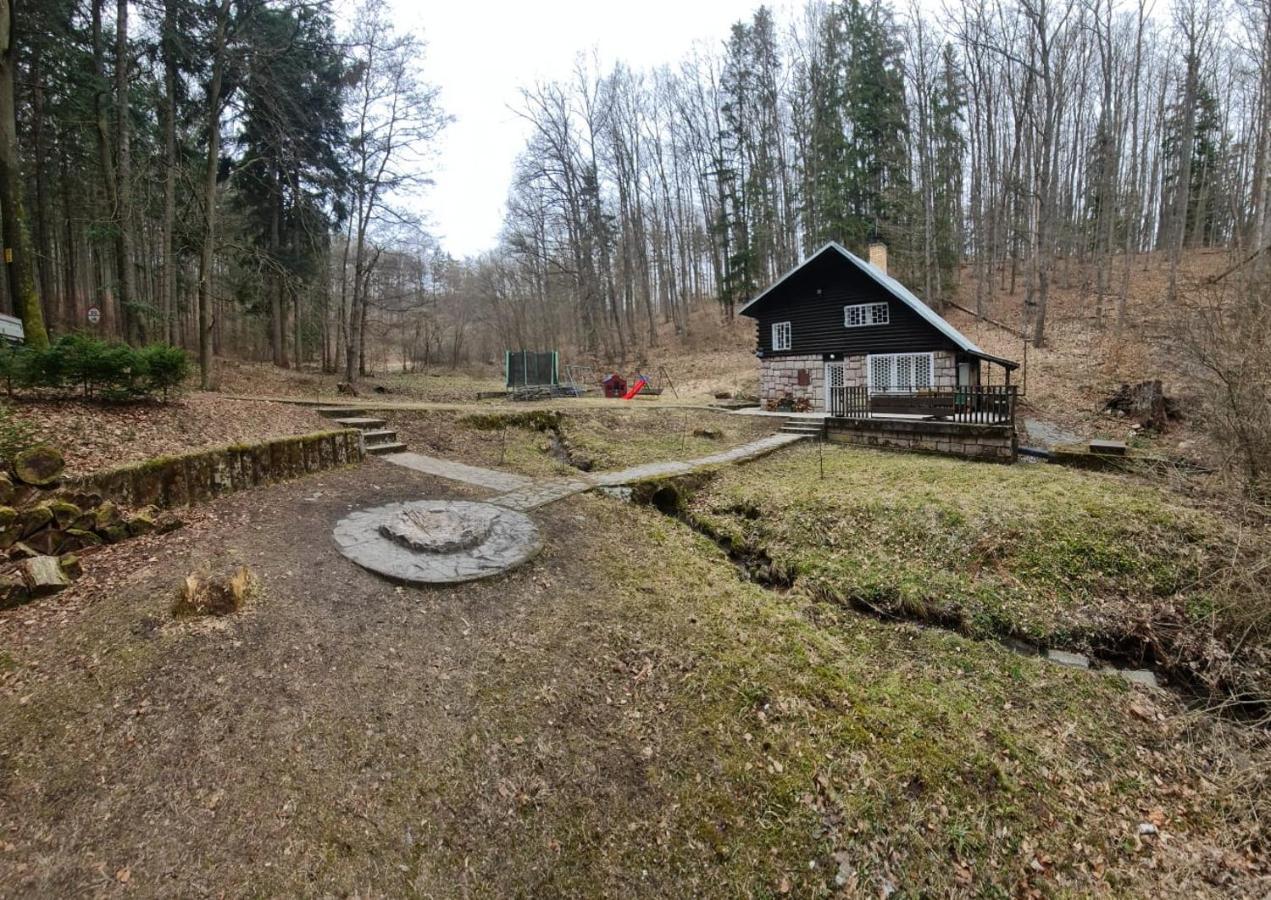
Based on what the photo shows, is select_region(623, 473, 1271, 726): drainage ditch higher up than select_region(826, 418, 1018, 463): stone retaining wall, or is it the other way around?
select_region(826, 418, 1018, 463): stone retaining wall

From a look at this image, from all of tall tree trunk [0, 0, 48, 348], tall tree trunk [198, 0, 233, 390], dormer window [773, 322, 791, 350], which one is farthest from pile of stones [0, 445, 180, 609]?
dormer window [773, 322, 791, 350]

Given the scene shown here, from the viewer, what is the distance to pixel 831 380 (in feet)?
61.7

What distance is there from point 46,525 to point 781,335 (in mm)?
19213

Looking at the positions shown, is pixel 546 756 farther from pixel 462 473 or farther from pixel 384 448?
pixel 384 448

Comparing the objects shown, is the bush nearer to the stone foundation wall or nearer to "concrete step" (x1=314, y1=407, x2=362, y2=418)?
"concrete step" (x1=314, y1=407, x2=362, y2=418)

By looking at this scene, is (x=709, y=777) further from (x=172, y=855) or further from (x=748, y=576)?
(x=748, y=576)

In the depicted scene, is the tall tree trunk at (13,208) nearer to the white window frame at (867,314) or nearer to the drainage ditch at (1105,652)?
the drainage ditch at (1105,652)

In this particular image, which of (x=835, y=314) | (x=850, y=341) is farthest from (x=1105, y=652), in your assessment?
(x=835, y=314)

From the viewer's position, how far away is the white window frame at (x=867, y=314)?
1739cm

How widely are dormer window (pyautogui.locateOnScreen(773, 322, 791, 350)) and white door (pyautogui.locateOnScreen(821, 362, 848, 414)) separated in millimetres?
1758

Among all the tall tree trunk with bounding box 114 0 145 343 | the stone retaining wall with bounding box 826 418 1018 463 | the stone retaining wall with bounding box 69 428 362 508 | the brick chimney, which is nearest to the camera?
the stone retaining wall with bounding box 69 428 362 508

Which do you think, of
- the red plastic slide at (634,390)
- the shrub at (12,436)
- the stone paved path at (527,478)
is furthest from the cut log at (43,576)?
the red plastic slide at (634,390)

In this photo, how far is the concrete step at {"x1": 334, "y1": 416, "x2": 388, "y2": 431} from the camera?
933 centimetres

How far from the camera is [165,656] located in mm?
3447
